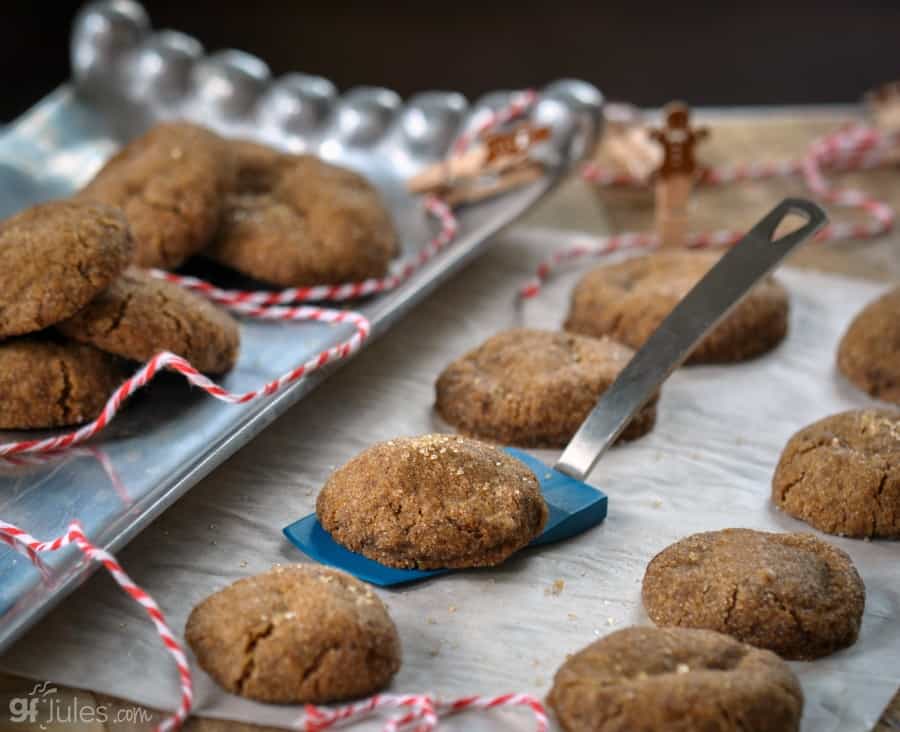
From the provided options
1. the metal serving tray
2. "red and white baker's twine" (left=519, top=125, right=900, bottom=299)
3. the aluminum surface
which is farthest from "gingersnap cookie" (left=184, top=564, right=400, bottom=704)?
"red and white baker's twine" (left=519, top=125, right=900, bottom=299)

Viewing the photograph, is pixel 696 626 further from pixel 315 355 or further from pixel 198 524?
pixel 315 355

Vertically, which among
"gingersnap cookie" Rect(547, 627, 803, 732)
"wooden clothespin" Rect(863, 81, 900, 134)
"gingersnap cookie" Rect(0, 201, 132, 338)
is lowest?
"gingersnap cookie" Rect(547, 627, 803, 732)

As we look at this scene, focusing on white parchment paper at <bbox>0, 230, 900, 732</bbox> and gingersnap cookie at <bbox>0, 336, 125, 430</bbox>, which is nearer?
white parchment paper at <bbox>0, 230, 900, 732</bbox>

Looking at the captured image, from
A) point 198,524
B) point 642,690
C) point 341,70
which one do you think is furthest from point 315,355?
point 341,70

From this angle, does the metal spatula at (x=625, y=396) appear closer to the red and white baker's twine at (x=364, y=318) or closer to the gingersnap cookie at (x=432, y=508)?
the gingersnap cookie at (x=432, y=508)

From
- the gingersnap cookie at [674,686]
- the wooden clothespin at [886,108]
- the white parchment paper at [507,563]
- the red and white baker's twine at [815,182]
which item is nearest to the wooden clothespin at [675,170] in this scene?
the red and white baker's twine at [815,182]

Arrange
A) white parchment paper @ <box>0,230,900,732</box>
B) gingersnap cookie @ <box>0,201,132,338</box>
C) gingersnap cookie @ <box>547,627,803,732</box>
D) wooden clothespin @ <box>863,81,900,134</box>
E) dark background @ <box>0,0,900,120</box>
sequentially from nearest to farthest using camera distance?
1. gingersnap cookie @ <box>547,627,803,732</box>
2. white parchment paper @ <box>0,230,900,732</box>
3. gingersnap cookie @ <box>0,201,132,338</box>
4. wooden clothespin @ <box>863,81,900,134</box>
5. dark background @ <box>0,0,900,120</box>

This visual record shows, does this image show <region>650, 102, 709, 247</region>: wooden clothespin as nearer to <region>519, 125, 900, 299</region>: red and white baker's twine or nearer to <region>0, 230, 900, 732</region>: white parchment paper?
<region>519, 125, 900, 299</region>: red and white baker's twine
